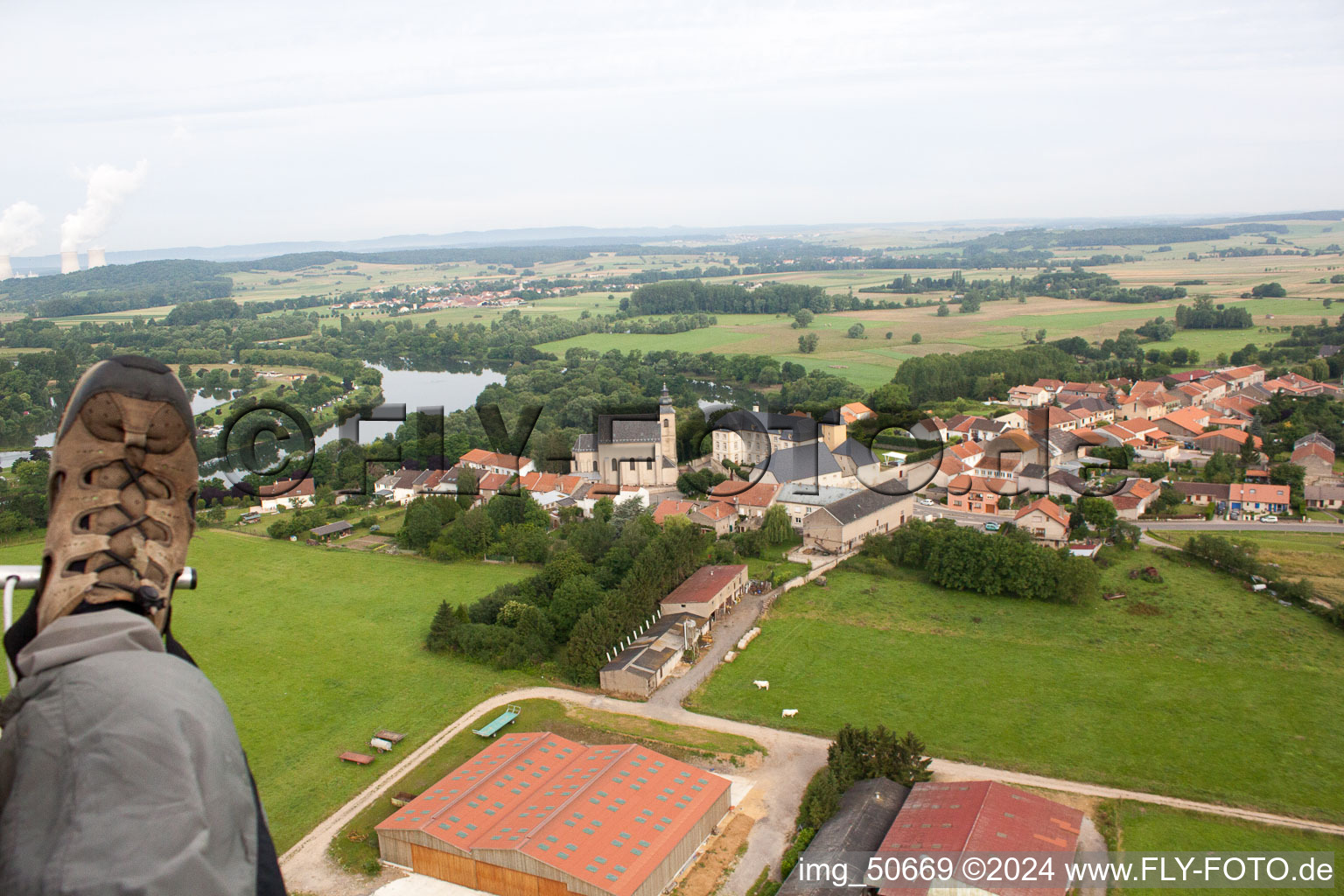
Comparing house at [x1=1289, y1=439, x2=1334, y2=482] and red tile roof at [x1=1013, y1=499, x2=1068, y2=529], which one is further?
house at [x1=1289, y1=439, x2=1334, y2=482]

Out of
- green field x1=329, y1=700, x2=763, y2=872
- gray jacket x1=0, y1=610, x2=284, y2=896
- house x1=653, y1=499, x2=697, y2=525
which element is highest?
gray jacket x1=0, y1=610, x2=284, y2=896

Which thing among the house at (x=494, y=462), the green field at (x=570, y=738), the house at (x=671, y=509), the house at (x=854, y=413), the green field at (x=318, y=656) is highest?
the house at (x=854, y=413)

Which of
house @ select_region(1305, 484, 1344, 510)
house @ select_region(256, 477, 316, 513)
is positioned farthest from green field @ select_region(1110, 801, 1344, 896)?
house @ select_region(256, 477, 316, 513)

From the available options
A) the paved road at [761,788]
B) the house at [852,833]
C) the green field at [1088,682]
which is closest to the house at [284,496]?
the paved road at [761,788]

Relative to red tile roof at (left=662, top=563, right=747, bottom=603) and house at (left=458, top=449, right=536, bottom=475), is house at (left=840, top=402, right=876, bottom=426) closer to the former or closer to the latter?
house at (left=458, top=449, right=536, bottom=475)

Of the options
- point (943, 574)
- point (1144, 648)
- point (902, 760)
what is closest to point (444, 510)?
point (943, 574)

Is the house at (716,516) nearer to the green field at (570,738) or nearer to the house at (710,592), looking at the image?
the house at (710,592)
